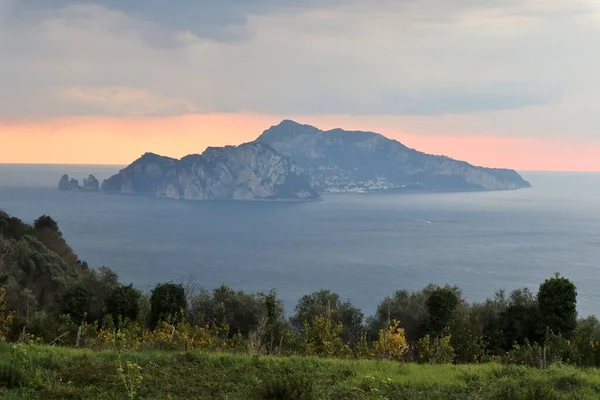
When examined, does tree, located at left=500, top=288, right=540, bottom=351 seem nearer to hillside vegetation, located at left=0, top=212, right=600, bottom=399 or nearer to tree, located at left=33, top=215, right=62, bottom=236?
hillside vegetation, located at left=0, top=212, right=600, bottom=399

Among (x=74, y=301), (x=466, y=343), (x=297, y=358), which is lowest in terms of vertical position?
(x=74, y=301)

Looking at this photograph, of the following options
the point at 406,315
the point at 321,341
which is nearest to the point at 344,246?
the point at 406,315

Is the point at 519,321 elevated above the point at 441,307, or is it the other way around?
the point at 441,307

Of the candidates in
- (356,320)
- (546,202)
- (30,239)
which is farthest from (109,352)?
(546,202)

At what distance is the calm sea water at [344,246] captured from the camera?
212 ft

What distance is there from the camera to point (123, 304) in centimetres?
2523

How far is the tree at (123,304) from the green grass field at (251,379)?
17.9m

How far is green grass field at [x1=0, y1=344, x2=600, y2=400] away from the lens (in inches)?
244

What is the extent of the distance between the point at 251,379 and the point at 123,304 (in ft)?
66.0

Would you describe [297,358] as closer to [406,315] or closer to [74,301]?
[74,301]

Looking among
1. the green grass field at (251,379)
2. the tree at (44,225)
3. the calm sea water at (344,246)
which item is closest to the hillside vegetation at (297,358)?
the green grass field at (251,379)

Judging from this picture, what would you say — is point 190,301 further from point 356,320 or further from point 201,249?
point 201,249

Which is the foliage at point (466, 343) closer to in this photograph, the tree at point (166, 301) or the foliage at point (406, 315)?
the foliage at point (406, 315)

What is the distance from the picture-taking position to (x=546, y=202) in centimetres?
17925
